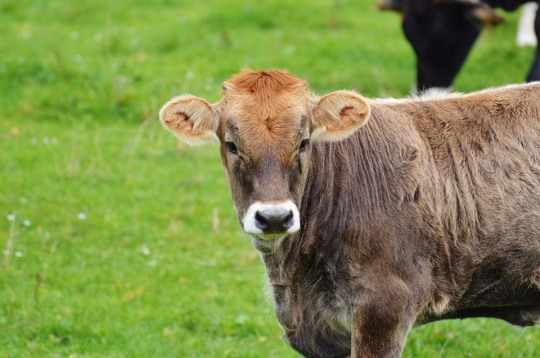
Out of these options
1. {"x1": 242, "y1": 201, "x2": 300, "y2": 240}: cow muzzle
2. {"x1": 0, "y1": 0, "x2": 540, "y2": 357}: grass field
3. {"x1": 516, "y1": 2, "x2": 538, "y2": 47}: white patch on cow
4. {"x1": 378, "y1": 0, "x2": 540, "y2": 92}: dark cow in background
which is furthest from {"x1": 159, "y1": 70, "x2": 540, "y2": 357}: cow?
{"x1": 516, "y1": 2, "x2": 538, "y2": 47}: white patch on cow

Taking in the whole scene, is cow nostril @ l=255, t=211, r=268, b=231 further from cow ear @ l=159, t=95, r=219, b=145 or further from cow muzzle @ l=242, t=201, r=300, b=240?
cow ear @ l=159, t=95, r=219, b=145

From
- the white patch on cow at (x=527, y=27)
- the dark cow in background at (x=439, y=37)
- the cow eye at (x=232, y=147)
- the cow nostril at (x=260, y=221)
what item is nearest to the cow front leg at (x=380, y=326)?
the cow nostril at (x=260, y=221)

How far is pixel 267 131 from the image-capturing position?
563cm

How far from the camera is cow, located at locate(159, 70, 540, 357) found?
5.79 m

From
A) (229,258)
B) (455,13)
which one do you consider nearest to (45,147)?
(229,258)

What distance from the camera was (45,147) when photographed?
11.6 m

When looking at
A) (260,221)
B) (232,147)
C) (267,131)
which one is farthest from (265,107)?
(260,221)

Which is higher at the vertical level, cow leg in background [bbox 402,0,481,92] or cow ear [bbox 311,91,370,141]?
cow ear [bbox 311,91,370,141]

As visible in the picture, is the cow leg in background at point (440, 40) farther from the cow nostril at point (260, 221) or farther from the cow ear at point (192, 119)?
the cow nostril at point (260, 221)

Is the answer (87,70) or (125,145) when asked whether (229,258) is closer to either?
(125,145)

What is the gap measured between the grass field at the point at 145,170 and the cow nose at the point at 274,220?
1419 millimetres

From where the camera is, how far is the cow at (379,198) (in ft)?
19.0

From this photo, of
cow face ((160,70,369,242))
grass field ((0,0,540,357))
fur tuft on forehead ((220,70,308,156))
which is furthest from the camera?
grass field ((0,0,540,357))

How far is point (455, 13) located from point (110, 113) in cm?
424
